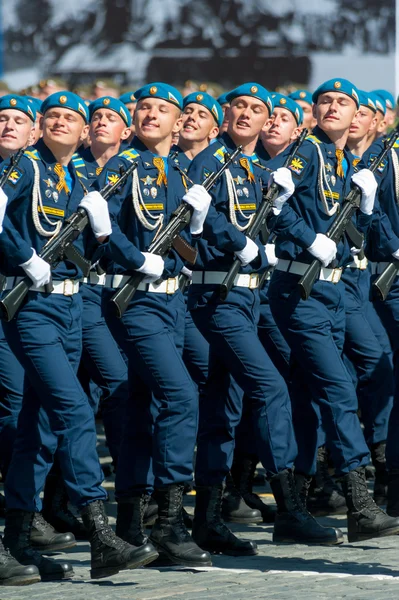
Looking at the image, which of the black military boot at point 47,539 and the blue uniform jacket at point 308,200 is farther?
the blue uniform jacket at point 308,200

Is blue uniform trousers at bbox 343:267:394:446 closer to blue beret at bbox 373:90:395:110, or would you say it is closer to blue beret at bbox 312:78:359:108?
blue beret at bbox 312:78:359:108

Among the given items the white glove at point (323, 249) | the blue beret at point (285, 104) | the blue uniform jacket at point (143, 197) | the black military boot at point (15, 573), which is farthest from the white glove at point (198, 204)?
A: the blue beret at point (285, 104)

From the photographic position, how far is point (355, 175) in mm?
7273

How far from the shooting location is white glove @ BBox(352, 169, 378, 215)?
724cm

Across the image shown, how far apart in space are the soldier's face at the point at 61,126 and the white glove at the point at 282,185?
3.35ft

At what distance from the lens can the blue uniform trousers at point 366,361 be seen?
7.86 metres

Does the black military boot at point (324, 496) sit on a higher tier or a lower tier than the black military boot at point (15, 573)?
higher

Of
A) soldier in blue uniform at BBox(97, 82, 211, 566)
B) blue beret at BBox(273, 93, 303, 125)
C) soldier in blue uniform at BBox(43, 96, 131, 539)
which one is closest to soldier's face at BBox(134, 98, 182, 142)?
soldier in blue uniform at BBox(97, 82, 211, 566)

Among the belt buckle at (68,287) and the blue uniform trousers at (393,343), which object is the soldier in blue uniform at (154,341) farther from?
the blue uniform trousers at (393,343)

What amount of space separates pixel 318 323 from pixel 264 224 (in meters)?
0.56

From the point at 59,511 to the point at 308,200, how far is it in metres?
2.03

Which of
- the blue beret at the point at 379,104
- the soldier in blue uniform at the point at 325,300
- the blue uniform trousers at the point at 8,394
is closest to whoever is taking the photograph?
the soldier in blue uniform at the point at 325,300

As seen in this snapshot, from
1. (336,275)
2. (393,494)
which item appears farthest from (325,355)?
(393,494)

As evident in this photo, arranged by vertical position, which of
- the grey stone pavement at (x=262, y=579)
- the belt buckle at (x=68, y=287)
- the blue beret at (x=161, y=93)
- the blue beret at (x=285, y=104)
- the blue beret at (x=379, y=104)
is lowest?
the grey stone pavement at (x=262, y=579)
